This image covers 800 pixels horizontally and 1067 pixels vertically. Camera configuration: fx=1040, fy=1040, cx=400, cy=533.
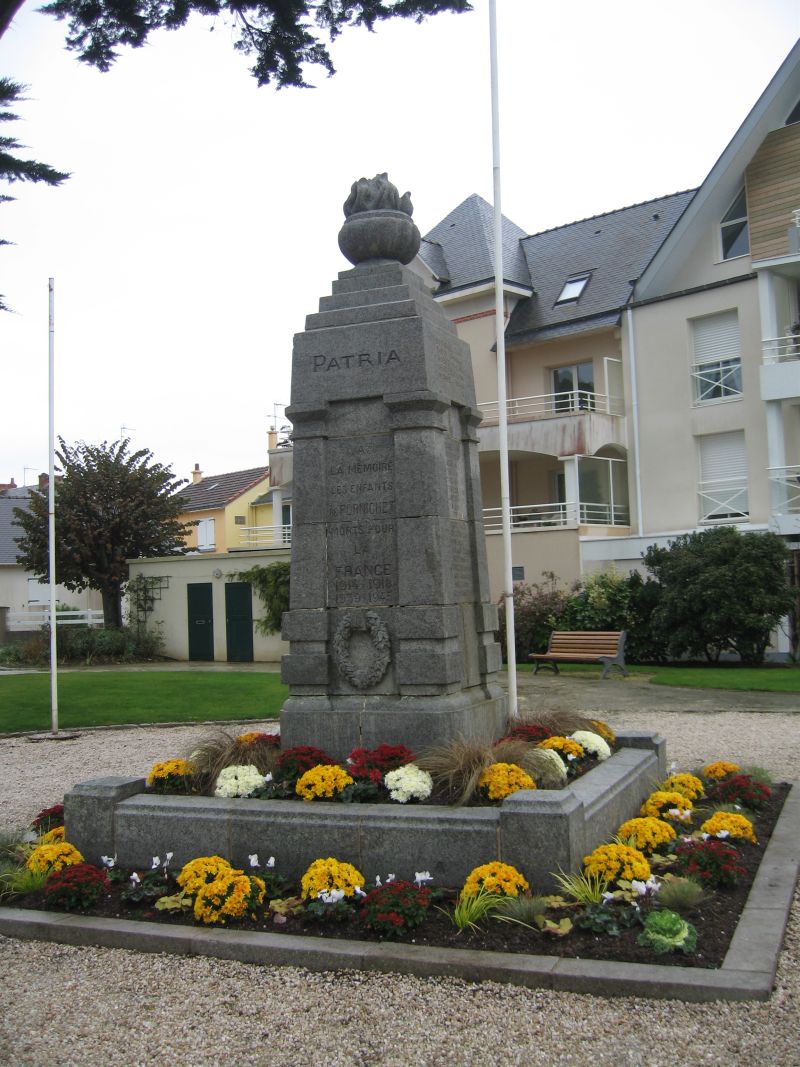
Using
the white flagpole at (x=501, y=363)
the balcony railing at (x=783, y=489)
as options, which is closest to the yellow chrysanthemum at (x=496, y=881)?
the white flagpole at (x=501, y=363)

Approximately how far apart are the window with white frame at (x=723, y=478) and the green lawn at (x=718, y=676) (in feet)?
17.4

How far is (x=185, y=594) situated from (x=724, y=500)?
44.9 feet

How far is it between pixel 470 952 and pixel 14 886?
2921 mm

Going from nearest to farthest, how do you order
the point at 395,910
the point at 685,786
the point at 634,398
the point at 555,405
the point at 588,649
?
the point at 395,910
the point at 685,786
the point at 588,649
the point at 634,398
the point at 555,405

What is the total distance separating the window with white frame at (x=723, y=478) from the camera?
79.7 feet

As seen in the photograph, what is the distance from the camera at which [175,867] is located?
6379mm

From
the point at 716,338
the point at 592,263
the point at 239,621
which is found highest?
the point at 592,263

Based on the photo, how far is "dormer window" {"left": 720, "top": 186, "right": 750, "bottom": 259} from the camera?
24.6m

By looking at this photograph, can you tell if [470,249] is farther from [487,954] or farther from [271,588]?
[487,954]

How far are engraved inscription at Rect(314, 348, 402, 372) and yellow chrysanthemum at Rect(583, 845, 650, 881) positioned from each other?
12.1 feet

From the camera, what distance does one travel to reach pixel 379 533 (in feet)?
→ 24.8

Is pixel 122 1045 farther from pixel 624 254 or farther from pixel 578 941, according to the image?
pixel 624 254

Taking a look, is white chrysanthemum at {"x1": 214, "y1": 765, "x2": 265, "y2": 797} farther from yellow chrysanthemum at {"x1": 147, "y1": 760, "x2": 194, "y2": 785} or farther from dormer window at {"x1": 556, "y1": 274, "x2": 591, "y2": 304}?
dormer window at {"x1": 556, "y1": 274, "x2": 591, "y2": 304}

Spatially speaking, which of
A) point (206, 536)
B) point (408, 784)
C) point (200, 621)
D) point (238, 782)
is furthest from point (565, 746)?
point (206, 536)
